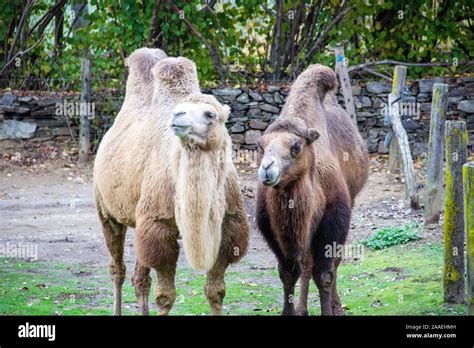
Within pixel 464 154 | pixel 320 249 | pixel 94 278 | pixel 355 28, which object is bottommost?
pixel 94 278

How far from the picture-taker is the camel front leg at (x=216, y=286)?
667 centimetres

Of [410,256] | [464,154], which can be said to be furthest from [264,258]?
[464,154]

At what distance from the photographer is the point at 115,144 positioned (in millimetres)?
7699

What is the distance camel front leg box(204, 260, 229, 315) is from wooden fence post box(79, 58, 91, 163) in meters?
9.10

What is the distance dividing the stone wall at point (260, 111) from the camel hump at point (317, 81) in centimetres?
742

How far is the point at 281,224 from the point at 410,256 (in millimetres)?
3034

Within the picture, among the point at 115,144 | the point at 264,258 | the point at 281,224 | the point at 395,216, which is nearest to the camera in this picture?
the point at 281,224

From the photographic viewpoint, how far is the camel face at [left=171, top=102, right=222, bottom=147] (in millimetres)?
5945

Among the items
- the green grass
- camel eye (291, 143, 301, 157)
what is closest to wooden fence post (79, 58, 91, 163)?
the green grass

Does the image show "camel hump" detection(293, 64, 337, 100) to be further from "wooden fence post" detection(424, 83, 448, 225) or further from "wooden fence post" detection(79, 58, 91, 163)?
"wooden fence post" detection(79, 58, 91, 163)

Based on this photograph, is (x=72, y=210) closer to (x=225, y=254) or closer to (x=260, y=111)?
(x=260, y=111)

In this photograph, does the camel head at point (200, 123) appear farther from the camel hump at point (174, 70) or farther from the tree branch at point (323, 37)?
the tree branch at point (323, 37)
